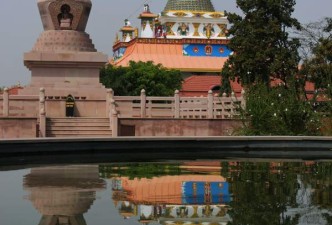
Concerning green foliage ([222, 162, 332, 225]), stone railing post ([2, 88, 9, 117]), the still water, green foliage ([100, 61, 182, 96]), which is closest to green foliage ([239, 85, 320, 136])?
green foliage ([222, 162, 332, 225])

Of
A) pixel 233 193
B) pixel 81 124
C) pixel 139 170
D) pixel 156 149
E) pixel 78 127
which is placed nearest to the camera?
pixel 233 193

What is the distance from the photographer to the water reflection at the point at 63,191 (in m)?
7.97

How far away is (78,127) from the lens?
84.0 feet

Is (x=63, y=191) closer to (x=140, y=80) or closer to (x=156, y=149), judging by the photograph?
(x=156, y=149)

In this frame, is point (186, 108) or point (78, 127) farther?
point (186, 108)

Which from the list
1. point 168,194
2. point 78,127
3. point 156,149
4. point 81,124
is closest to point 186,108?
point 81,124

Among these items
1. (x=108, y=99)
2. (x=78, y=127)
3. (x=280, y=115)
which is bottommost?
(x=78, y=127)

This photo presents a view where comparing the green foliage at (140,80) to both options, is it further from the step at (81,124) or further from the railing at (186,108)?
the step at (81,124)

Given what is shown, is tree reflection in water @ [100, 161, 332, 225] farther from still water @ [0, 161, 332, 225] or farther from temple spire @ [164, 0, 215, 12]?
temple spire @ [164, 0, 215, 12]

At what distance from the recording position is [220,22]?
77812 millimetres

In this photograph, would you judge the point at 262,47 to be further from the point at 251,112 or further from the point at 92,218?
the point at 92,218

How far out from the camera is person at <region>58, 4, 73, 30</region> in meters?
31.6

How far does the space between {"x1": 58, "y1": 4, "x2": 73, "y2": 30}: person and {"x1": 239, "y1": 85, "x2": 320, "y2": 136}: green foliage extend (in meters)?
12.0

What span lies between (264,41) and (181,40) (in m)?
38.8
